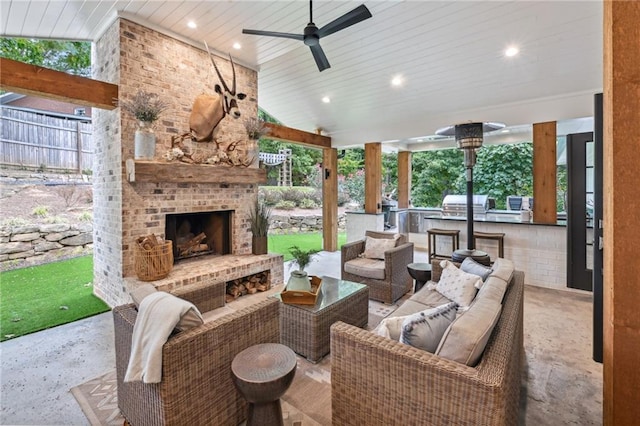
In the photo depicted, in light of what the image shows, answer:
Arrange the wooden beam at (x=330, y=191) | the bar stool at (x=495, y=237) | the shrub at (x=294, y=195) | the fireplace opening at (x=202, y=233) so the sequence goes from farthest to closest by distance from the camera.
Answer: the shrub at (x=294, y=195) < the wooden beam at (x=330, y=191) < the bar stool at (x=495, y=237) < the fireplace opening at (x=202, y=233)

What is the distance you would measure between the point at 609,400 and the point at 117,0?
4518mm

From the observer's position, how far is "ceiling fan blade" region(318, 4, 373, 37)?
2509 mm

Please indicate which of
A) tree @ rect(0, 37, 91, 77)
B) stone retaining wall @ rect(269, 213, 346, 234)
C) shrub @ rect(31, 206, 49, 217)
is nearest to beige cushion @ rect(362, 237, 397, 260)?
tree @ rect(0, 37, 91, 77)

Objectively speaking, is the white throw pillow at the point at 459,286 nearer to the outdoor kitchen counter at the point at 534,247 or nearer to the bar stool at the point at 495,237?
the bar stool at the point at 495,237

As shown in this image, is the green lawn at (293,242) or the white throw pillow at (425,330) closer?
the white throw pillow at (425,330)

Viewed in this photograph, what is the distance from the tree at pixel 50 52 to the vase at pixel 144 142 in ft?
5.68

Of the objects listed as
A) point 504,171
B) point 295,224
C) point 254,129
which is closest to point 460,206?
point 254,129

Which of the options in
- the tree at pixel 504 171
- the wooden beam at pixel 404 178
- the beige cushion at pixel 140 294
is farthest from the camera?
the tree at pixel 504 171

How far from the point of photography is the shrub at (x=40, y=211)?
5.29 meters

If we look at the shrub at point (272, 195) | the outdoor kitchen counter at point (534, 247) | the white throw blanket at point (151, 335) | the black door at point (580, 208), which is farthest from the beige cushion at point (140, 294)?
the shrub at point (272, 195)

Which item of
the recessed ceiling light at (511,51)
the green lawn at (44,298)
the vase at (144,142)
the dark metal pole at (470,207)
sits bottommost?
the green lawn at (44,298)

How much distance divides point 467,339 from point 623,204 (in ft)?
2.57

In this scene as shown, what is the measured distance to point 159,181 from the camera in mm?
3365

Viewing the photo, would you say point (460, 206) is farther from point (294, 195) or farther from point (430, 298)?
point (294, 195)
